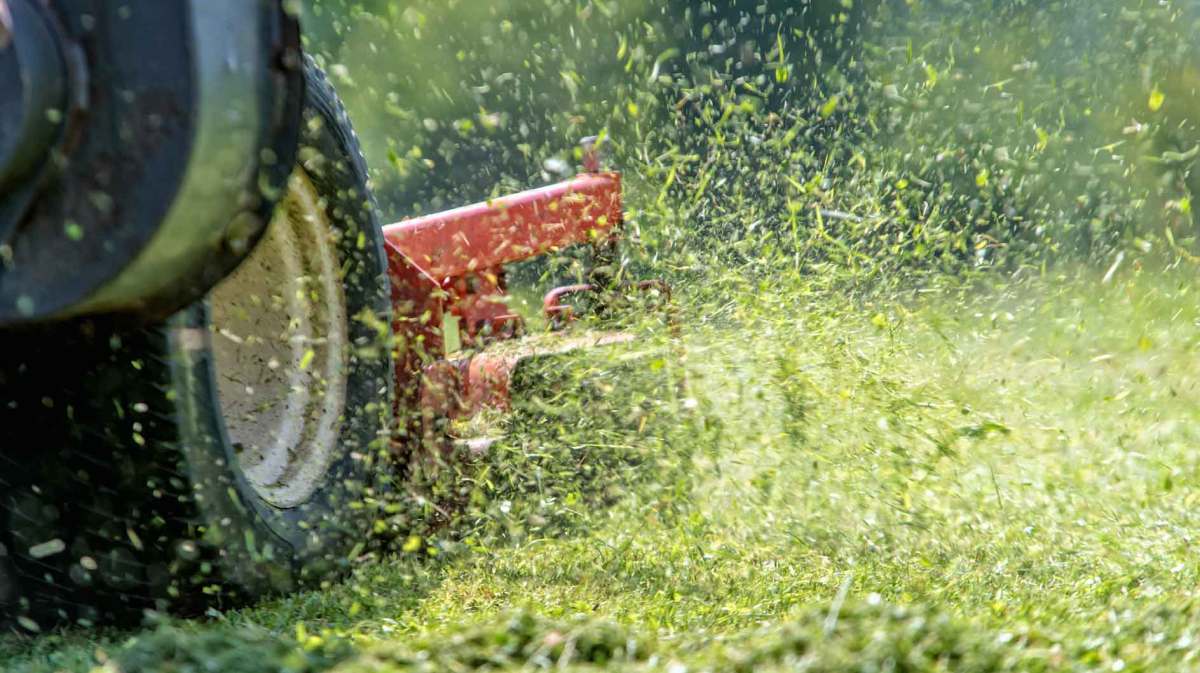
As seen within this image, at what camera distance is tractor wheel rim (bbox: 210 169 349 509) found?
312 centimetres

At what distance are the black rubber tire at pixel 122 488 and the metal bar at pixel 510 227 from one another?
1.43 m

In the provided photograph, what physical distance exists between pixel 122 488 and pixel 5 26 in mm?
947

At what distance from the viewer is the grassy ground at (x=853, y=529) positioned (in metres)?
2.16

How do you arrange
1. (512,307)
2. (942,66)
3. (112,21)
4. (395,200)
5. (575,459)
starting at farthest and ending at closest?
(395,200)
(942,66)
(512,307)
(575,459)
(112,21)

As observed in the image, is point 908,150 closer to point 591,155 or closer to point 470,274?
point 591,155

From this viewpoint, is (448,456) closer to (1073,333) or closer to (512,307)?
(512,307)

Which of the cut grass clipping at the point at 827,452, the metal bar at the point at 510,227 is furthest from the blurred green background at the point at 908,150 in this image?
the metal bar at the point at 510,227

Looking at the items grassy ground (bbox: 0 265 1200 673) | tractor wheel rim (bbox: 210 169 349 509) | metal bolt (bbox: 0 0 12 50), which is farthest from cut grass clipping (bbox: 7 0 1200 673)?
metal bolt (bbox: 0 0 12 50)

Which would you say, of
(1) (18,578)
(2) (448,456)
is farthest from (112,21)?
(2) (448,456)

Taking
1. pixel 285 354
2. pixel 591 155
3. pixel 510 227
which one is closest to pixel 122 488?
pixel 285 354

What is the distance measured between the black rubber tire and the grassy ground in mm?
81

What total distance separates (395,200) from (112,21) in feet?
33.2

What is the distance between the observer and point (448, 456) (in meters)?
3.67

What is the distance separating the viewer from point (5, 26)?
1.93 meters
